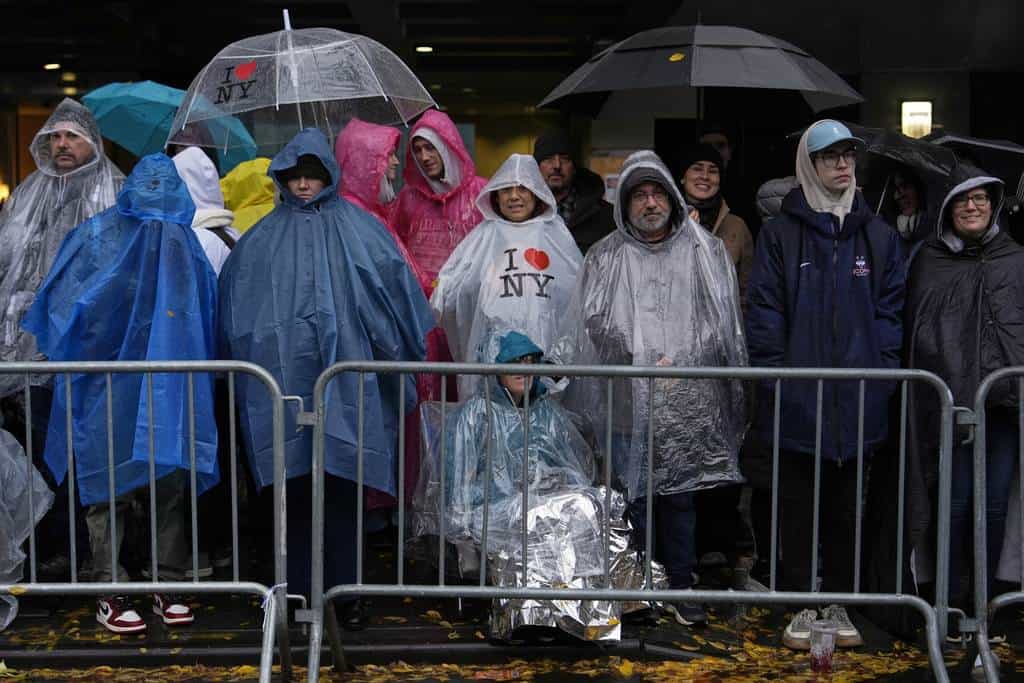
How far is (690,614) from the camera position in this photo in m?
6.82

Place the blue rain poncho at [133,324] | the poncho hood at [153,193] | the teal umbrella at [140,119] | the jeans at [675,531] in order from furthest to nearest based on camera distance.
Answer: the teal umbrella at [140,119]
the jeans at [675,531]
the poncho hood at [153,193]
the blue rain poncho at [133,324]

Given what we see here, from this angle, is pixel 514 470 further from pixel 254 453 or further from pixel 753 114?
pixel 753 114

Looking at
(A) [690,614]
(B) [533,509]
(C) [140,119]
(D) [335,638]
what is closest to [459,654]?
(D) [335,638]

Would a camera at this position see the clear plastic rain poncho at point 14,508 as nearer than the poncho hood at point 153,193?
Yes

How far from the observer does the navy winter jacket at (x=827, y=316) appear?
653 centimetres

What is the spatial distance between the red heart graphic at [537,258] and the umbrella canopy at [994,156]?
6.69 ft

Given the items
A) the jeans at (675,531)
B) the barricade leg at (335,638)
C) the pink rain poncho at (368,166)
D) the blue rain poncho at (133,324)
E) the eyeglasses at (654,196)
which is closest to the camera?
the barricade leg at (335,638)

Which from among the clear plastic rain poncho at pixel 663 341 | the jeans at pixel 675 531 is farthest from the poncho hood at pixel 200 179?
the jeans at pixel 675 531

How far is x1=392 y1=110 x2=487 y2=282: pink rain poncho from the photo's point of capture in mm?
7945

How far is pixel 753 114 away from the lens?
33.4 ft

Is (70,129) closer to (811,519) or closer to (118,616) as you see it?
(118,616)

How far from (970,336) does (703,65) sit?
2.04 metres

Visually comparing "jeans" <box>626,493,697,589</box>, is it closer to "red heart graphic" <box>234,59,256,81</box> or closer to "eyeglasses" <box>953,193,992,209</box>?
"eyeglasses" <box>953,193,992,209</box>

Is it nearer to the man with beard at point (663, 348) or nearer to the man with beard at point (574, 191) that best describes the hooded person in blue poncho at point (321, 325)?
the man with beard at point (663, 348)
